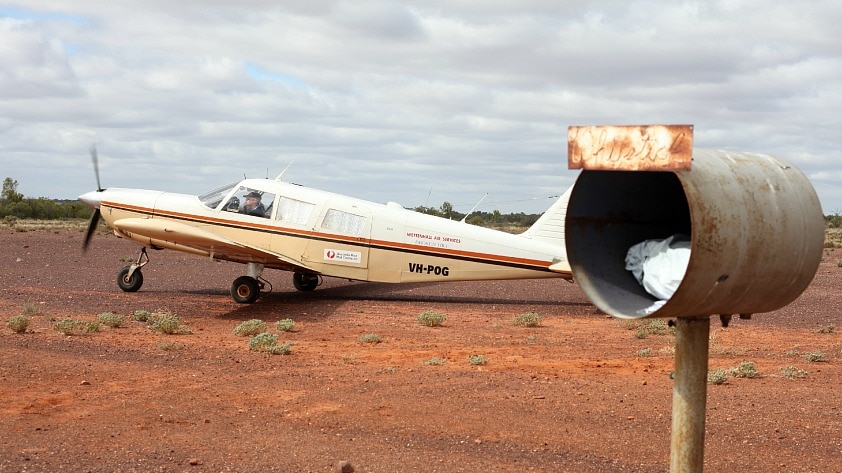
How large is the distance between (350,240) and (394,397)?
29.2 feet

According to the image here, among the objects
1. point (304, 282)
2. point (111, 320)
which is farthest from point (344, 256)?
point (111, 320)

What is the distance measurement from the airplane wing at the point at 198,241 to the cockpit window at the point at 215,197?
63 cm

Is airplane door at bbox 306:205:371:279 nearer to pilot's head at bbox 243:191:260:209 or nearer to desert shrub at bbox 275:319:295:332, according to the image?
pilot's head at bbox 243:191:260:209

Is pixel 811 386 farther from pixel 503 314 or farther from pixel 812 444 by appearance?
pixel 503 314

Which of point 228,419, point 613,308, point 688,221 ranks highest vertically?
point 688,221

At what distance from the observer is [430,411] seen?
29.0ft

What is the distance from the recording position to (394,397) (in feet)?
30.8

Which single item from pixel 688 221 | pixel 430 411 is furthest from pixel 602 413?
pixel 688 221

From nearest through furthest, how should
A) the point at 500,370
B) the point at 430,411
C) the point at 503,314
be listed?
the point at 430,411
the point at 500,370
the point at 503,314

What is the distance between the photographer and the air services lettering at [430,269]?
1809 centimetres

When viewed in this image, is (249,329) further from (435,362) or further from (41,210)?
(41,210)

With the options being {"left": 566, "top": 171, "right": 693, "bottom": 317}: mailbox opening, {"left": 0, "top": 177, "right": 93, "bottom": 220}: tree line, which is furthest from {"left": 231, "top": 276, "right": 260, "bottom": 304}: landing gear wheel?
{"left": 0, "top": 177, "right": 93, "bottom": 220}: tree line

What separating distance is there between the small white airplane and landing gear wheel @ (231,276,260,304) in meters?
0.02

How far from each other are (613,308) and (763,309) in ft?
2.23
